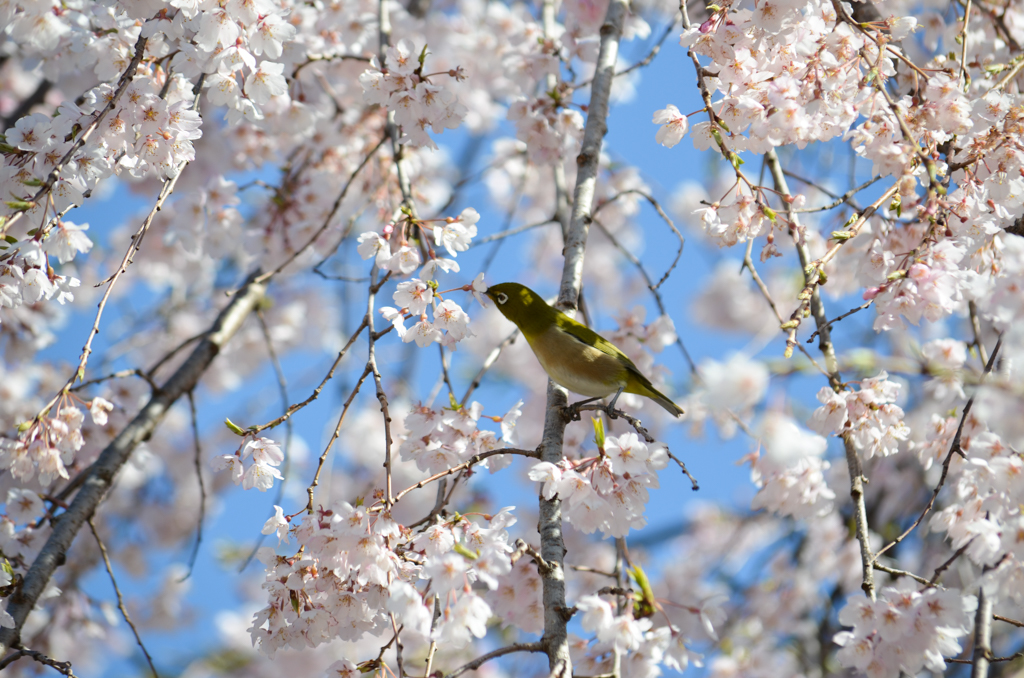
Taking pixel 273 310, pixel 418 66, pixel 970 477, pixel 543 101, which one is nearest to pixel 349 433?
pixel 273 310

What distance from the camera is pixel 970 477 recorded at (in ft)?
5.44

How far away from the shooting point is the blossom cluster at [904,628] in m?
1.55

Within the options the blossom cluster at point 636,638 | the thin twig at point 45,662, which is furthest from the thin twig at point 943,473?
the thin twig at point 45,662

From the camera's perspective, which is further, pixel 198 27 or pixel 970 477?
pixel 198 27

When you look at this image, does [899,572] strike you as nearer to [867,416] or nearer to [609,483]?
[867,416]

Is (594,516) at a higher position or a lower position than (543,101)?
lower

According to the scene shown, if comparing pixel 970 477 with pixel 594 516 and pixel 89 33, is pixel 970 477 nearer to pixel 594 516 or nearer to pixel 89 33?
pixel 594 516

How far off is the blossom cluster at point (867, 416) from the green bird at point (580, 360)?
58cm

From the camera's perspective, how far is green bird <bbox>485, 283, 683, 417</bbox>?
232cm

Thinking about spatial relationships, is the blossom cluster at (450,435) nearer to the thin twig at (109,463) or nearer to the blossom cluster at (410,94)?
the blossom cluster at (410,94)

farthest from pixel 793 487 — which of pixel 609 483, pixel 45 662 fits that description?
pixel 45 662

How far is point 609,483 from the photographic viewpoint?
1.71 m

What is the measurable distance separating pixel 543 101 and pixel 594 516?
182 centimetres

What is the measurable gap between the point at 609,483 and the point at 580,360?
67cm
